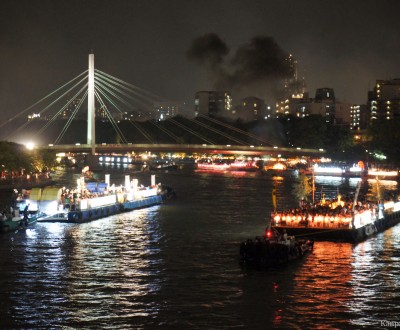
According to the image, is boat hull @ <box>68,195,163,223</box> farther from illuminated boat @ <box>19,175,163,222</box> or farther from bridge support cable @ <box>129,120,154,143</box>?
bridge support cable @ <box>129,120,154,143</box>

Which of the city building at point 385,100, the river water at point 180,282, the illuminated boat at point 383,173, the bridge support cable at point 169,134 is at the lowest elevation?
the river water at point 180,282

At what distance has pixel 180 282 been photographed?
24375mm

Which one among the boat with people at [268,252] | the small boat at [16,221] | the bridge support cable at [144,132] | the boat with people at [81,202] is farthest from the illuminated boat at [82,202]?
the bridge support cable at [144,132]

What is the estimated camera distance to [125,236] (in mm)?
33750

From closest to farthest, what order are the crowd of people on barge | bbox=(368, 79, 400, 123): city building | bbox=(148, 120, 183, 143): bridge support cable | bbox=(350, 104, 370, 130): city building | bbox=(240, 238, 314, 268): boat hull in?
1. bbox=(240, 238, 314, 268): boat hull
2. the crowd of people on barge
3. bbox=(148, 120, 183, 143): bridge support cable
4. bbox=(368, 79, 400, 123): city building
5. bbox=(350, 104, 370, 130): city building

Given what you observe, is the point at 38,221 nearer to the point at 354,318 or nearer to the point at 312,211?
the point at 312,211

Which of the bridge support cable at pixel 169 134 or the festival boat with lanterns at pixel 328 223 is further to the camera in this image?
the bridge support cable at pixel 169 134

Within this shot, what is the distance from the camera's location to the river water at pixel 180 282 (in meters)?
20.5


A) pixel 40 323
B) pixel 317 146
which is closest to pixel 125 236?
pixel 40 323

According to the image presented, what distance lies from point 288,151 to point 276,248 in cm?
7211

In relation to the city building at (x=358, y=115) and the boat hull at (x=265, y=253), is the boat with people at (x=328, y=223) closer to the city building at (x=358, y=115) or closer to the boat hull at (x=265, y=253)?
the boat hull at (x=265, y=253)

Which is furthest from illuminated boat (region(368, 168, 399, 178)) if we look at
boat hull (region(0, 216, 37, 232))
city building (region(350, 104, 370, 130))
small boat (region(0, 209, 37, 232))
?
city building (region(350, 104, 370, 130))

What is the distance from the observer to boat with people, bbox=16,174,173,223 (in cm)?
3778

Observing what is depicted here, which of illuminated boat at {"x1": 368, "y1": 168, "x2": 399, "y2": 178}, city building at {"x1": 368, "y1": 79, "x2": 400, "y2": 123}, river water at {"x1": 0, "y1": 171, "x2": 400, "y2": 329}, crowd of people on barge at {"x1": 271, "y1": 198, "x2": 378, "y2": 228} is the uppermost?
city building at {"x1": 368, "y1": 79, "x2": 400, "y2": 123}
